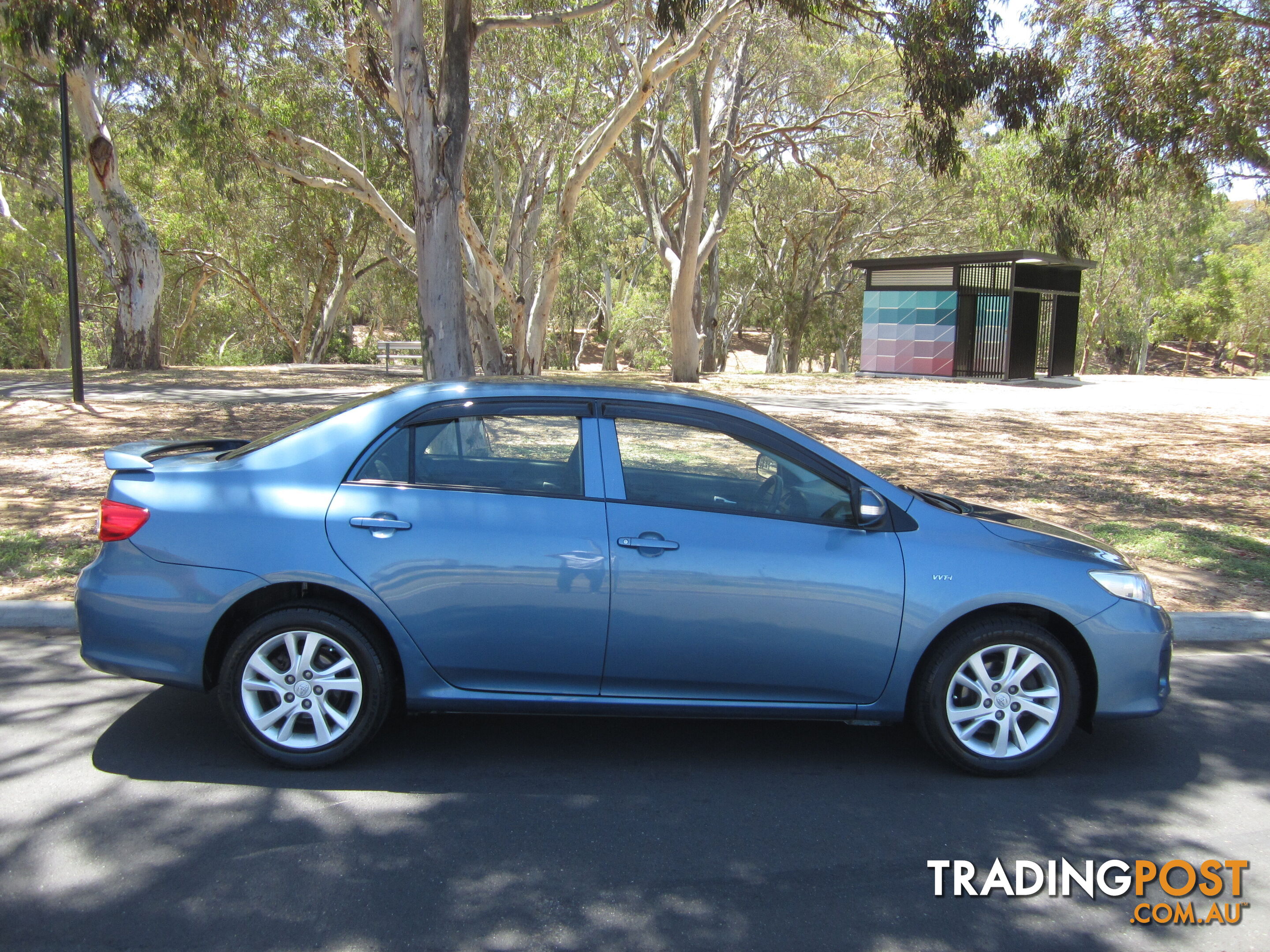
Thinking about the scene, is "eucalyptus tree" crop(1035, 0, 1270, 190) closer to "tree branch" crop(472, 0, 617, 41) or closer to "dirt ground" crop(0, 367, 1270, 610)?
"dirt ground" crop(0, 367, 1270, 610)

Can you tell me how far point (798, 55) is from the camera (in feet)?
89.8

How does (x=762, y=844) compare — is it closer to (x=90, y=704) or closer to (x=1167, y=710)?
(x=1167, y=710)

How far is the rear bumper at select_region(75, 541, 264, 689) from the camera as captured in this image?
4082 millimetres

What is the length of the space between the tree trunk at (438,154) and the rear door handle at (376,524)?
8320 mm

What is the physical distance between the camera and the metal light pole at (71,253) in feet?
41.8

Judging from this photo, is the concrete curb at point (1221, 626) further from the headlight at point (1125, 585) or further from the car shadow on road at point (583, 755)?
the headlight at point (1125, 585)

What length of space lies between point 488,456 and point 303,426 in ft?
2.96

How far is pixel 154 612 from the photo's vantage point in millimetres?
4098

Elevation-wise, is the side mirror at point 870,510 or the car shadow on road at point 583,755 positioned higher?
the side mirror at point 870,510

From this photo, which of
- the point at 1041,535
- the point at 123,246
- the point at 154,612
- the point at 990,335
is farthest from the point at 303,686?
the point at 990,335

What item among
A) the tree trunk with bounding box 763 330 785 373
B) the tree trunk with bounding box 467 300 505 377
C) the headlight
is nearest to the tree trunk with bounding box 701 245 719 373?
the tree trunk with bounding box 763 330 785 373

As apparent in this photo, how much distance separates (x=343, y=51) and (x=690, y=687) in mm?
18898

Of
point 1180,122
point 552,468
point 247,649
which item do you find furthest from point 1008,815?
point 1180,122

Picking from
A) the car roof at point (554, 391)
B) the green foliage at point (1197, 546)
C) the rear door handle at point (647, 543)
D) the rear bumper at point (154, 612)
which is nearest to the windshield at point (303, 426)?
the car roof at point (554, 391)
